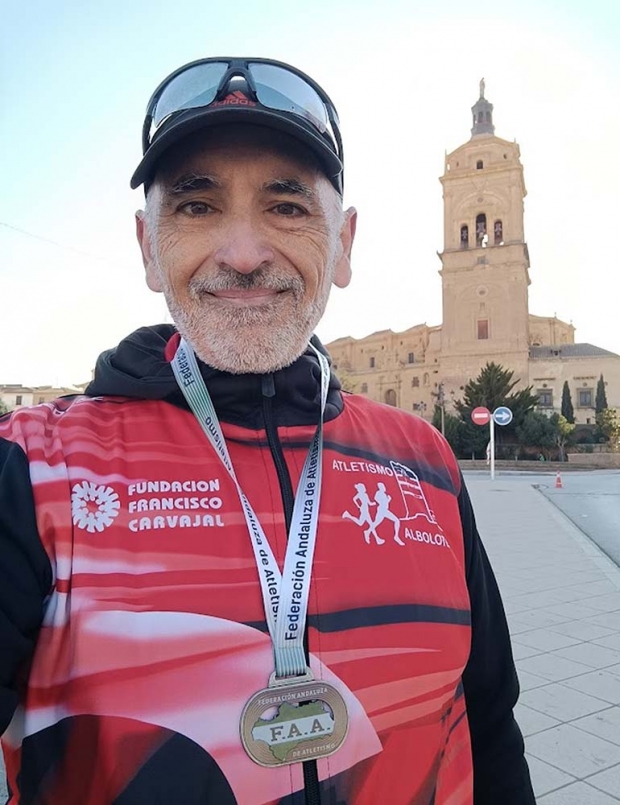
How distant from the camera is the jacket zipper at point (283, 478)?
0.99 metres

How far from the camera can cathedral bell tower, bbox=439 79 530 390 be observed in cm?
5138

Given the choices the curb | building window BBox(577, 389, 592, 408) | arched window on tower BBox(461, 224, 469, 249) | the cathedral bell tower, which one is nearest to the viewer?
the curb

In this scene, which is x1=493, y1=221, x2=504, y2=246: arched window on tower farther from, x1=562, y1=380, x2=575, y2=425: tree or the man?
the man

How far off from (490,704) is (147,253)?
1.35 m

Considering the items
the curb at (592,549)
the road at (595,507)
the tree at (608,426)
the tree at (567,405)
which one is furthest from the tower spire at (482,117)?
the curb at (592,549)

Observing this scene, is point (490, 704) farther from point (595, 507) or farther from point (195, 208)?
point (595, 507)

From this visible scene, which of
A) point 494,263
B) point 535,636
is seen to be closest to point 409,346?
point 494,263

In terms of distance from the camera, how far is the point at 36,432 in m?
1.13

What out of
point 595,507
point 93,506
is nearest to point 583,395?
point 595,507

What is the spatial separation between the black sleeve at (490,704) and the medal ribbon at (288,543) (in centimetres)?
52

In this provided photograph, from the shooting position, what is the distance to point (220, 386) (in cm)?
127

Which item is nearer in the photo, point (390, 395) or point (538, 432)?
point (538, 432)

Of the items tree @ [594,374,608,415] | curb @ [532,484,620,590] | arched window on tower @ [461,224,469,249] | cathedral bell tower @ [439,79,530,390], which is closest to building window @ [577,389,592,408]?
tree @ [594,374,608,415]

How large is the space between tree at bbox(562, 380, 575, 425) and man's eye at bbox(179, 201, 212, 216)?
5074 cm
